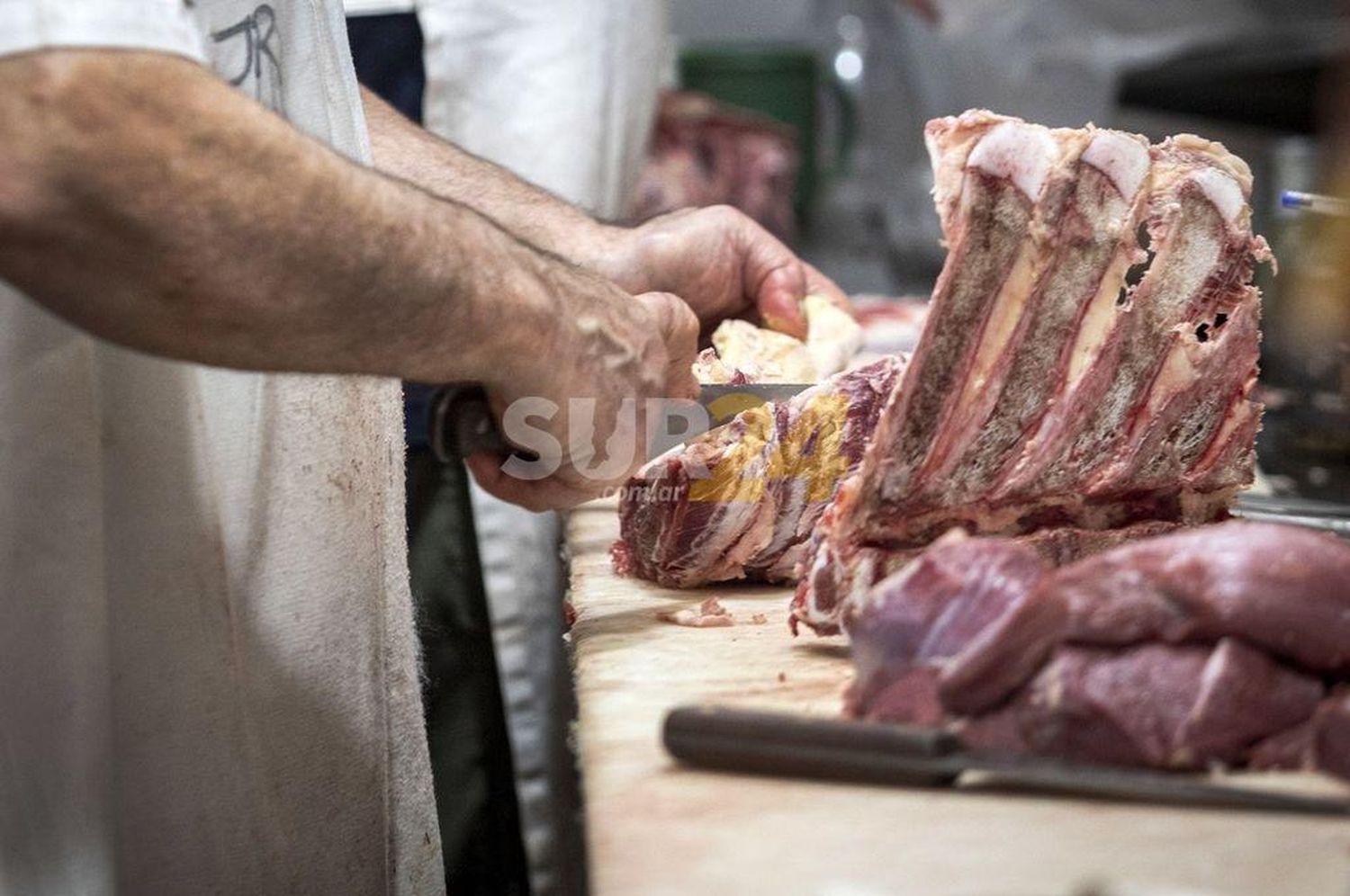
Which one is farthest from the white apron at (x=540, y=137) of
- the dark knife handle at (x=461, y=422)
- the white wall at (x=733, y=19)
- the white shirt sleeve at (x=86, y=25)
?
the white wall at (x=733, y=19)

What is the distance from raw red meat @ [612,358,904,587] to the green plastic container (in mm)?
6267

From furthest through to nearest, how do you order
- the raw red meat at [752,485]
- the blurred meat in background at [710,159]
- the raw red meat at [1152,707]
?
1. the blurred meat in background at [710,159]
2. the raw red meat at [752,485]
3. the raw red meat at [1152,707]

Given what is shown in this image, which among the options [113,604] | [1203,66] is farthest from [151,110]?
[1203,66]

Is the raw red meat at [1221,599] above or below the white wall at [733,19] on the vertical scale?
below

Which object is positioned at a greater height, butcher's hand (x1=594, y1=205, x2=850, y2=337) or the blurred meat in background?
the blurred meat in background

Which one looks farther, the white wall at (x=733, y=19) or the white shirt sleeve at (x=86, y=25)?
the white wall at (x=733, y=19)

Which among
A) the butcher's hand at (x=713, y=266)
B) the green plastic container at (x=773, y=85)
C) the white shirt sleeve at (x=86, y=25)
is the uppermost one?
the green plastic container at (x=773, y=85)

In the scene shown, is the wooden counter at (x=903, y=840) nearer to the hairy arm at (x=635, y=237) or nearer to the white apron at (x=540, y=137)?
the hairy arm at (x=635, y=237)

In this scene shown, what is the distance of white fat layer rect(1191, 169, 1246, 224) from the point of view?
8.75ft

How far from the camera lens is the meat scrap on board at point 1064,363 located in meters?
2.49

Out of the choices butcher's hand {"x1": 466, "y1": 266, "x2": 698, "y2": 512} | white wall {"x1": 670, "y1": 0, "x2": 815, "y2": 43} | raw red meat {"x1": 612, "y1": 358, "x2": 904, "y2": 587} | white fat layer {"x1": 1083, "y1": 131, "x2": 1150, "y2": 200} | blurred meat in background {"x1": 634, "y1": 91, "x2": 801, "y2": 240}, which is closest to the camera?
butcher's hand {"x1": 466, "y1": 266, "x2": 698, "y2": 512}

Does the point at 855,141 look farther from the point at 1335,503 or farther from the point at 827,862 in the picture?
the point at 827,862

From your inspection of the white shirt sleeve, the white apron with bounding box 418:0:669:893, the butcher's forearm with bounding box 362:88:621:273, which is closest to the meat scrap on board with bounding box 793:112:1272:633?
the white shirt sleeve

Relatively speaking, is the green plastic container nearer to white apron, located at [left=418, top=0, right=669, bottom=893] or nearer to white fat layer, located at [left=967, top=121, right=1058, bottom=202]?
white apron, located at [left=418, top=0, right=669, bottom=893]
